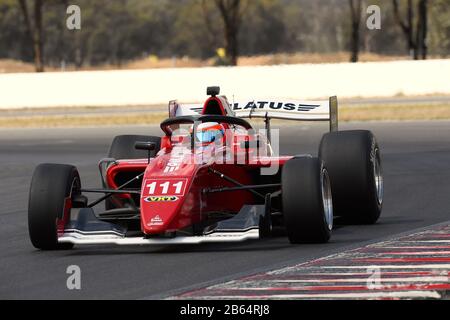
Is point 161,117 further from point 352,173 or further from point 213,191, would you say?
point 213,191

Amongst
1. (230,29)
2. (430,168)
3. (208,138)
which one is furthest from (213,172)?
(230,29)

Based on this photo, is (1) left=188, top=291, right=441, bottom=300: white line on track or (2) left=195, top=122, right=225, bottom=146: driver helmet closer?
(1) left=188, top=291, right=441, bottom=300: white line on track

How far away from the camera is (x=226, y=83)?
131ft

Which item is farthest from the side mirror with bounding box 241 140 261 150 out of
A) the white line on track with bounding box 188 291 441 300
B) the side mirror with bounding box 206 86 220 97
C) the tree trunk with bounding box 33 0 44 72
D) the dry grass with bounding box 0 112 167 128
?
the tree trunk with bounding box 33 0 44 72

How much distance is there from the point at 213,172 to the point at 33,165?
447 inches

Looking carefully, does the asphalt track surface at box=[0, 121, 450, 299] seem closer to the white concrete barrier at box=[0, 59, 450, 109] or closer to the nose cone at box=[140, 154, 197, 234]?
the nose cone at box=[140, 154, 197, 234]

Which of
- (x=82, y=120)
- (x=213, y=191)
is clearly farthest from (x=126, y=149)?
(x=82, y=120)

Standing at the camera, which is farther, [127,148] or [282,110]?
[282,110]

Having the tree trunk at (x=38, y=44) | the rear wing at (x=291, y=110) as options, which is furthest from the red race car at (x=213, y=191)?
the tree trunk at (x=38, y=44)

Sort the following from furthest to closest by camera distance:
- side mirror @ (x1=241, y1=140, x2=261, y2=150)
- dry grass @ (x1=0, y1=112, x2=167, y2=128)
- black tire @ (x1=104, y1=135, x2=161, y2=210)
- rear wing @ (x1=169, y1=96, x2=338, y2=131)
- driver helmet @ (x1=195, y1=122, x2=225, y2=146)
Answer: dry grass @ (x1=0, y1=112, x2=167, y2=128), rear wing @ (x1=169, y1=96, x2=338, y2=131), black tire @ (x1=104, y1=135, x2=161, y2=210), side mirror @ (x1=241, y1=140, x2=261, y2=150), driver helmet @ (x1=195, y1=122, x2=225, y2=146)

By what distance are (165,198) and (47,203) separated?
1101mm

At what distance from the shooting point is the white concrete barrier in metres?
39.5

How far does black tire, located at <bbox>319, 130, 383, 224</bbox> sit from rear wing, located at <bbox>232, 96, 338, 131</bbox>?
1.36m

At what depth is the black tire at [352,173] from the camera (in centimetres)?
1250
